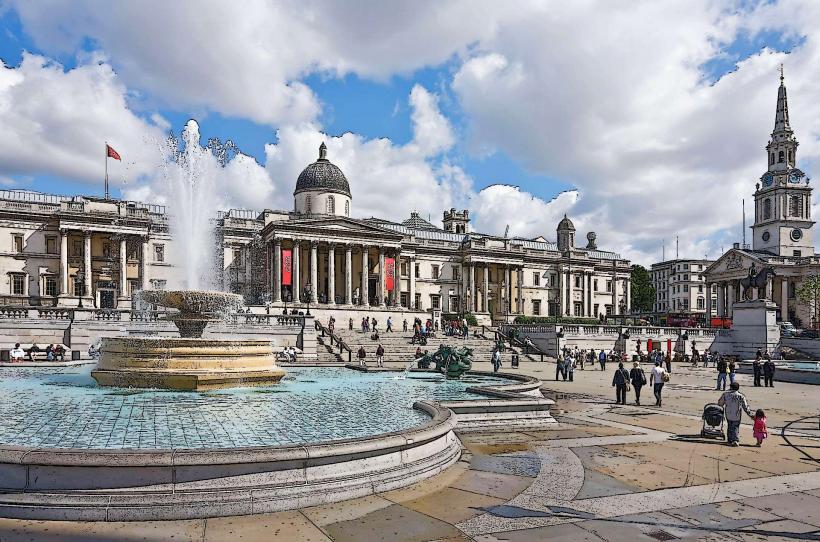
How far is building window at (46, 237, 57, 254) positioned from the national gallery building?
0.12m

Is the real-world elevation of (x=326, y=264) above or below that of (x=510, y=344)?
above

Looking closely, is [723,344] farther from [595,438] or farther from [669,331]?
[595,438]

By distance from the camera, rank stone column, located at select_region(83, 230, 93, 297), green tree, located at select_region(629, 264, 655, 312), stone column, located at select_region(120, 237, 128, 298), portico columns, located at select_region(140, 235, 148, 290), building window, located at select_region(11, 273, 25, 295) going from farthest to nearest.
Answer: green tree, located at select_region(629, 264, 655, 312), portico columns, located at select_region(140, 235, 148, 290), stone column, located at select_region(120, 237, 128, 298), building window, located at select_region(11, 273, 25, 295), stone column, located at select_region(83, 230, 93, 297)

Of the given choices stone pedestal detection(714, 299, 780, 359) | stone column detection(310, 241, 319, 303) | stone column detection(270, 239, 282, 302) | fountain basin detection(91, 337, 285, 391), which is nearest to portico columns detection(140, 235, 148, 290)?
stone column detection(270, 239, 282, 302)

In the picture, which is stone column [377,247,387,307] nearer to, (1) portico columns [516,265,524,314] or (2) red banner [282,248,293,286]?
(2) red banner [282,248,293,286]

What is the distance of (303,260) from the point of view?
67688 mm

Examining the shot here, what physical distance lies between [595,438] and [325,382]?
Answer: 29.6ft

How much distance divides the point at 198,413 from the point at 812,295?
9076 centimetres

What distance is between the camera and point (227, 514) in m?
7.18

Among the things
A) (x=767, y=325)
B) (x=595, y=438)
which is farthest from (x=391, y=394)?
(x=767, y=325)

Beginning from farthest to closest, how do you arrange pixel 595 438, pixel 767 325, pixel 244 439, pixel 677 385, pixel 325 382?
pixel 767 325 < pixel 677 385 < pixel 325 382 < pixel 595 438 < pixel 244 439

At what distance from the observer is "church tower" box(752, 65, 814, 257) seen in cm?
9781

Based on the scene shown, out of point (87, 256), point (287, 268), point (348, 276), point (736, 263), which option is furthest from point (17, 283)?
point (736, 263)

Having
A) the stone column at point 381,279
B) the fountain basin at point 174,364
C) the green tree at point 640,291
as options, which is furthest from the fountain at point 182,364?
the green tree at point 640,291
